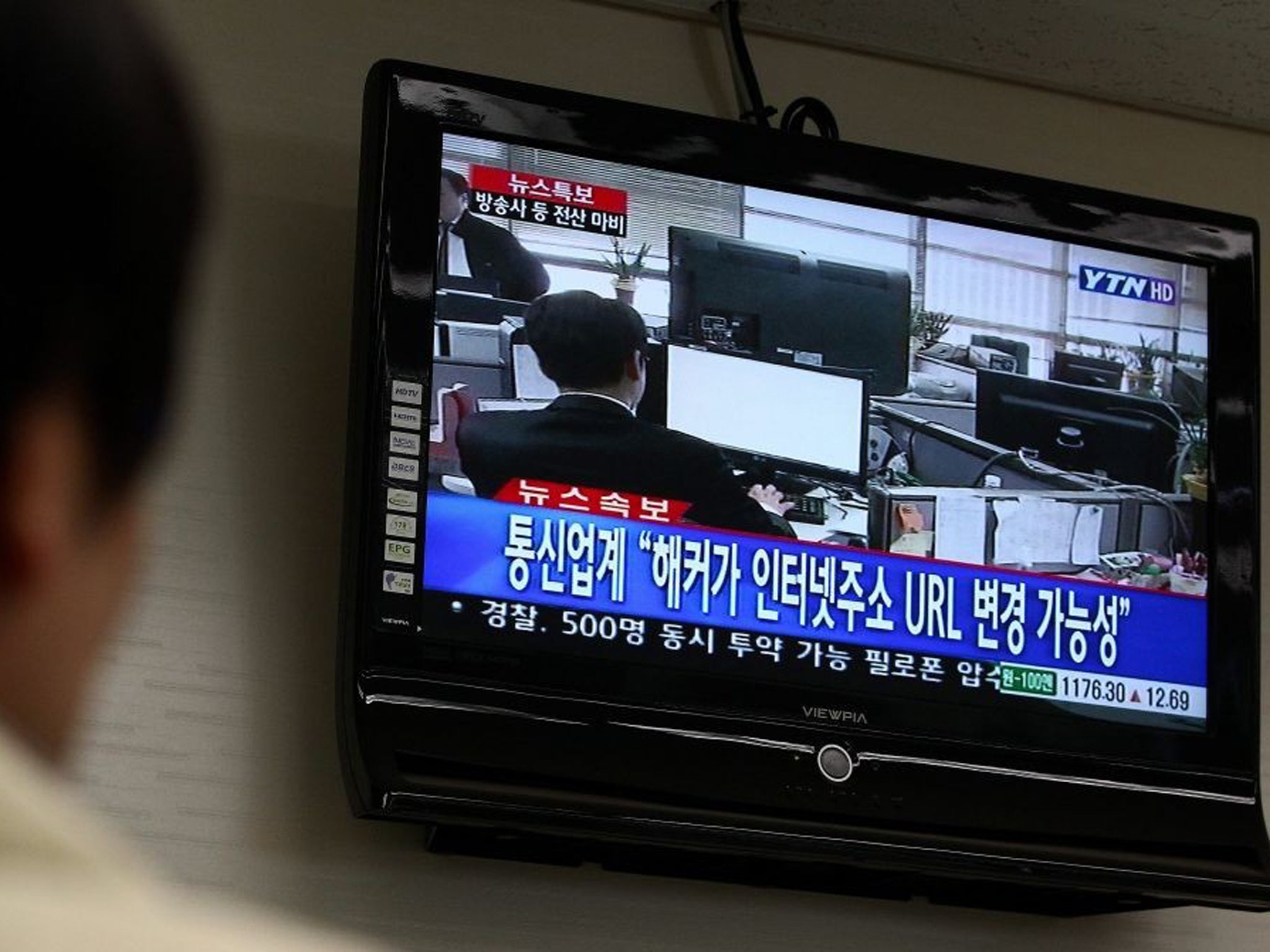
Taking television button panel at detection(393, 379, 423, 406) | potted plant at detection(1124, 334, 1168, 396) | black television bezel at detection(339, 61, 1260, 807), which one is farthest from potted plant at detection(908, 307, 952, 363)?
television button panel at detection(393, 379, 423, 406)

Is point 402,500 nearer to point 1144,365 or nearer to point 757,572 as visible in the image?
point 757,572

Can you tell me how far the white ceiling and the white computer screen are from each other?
0.56 meters

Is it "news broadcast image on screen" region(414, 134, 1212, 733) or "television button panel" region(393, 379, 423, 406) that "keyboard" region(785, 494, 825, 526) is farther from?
"television button panel" region(393, 379, 423, 406)

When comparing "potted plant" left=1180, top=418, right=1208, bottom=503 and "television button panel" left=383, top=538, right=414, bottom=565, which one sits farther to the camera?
"potted plant" left=1180, top=418, right=1208, bottom=503

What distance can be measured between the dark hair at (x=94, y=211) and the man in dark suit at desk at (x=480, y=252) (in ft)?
5.41

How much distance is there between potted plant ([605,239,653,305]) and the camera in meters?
2.10

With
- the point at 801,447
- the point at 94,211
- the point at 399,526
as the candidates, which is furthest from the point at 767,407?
the point at 94,211

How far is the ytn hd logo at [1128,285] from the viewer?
236 cm

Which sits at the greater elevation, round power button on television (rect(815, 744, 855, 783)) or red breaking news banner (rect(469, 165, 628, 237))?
red breaking news banner (rect(469, 165, 628, 237))

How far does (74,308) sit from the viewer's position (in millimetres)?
399

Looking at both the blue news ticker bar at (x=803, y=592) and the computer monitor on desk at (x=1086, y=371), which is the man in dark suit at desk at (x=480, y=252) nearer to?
the blue news ticker bar at (x=803, y=592)

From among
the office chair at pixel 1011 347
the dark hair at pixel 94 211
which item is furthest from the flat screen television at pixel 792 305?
the dark hair at pixel 94 211

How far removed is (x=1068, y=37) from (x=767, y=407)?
0.80m

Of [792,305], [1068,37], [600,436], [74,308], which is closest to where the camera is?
[74,308]
